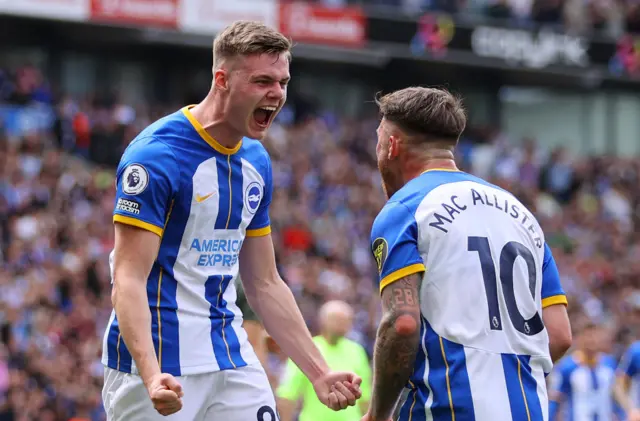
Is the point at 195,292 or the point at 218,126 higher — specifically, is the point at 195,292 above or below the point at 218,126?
below

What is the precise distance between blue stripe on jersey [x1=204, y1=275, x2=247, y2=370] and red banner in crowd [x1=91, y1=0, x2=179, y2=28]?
16.9 metres

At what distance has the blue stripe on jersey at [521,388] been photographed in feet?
14.5

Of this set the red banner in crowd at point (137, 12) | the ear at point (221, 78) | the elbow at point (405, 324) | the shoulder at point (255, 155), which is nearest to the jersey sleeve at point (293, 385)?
the shoulder at point (255, 155)

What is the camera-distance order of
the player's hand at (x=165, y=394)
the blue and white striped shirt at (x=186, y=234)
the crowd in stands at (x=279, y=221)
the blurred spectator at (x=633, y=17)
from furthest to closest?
1. the blurred spectator at (x=633, y=17)
2. the crowd in stands at (x=279, y=221)
3. the blue and white striped shirt at (x=186, y=234)
4. the player's hand at (x=165, y=394)

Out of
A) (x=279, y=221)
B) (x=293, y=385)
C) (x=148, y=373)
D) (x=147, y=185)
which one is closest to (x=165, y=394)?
(x=148, y=373)

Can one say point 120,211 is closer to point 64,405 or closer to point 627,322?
point 64,405

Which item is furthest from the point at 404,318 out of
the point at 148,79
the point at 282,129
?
the point at 148,79

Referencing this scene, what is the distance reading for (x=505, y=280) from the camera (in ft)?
14.7

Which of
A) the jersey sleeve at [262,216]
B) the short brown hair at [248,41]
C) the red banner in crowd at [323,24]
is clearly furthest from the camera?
the red banner in crowd at [323,24]

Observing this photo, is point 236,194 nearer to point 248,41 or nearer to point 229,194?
point 229,194

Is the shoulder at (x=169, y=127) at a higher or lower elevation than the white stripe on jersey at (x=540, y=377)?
higher

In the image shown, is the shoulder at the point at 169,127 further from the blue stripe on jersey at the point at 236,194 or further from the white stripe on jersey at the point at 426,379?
the white stripe on jersey at the point at 426,379

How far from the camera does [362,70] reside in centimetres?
2866

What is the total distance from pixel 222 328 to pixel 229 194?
551 mm
